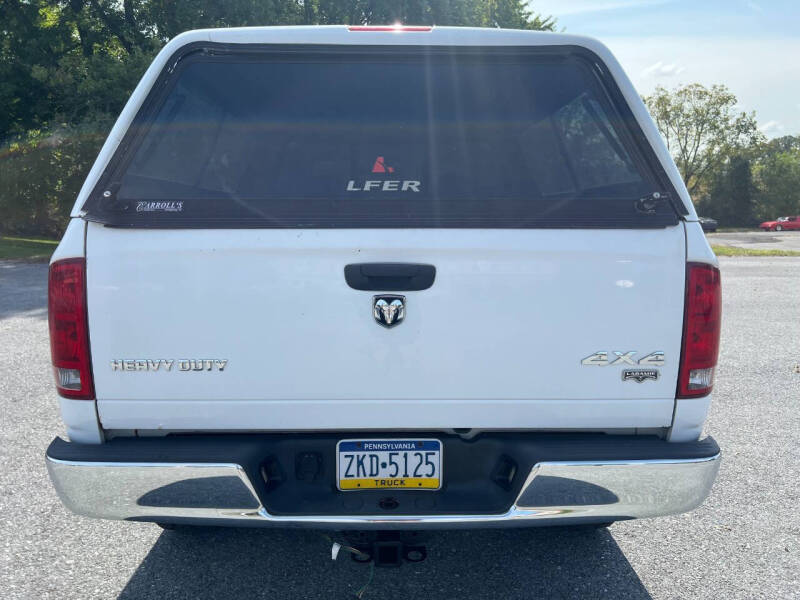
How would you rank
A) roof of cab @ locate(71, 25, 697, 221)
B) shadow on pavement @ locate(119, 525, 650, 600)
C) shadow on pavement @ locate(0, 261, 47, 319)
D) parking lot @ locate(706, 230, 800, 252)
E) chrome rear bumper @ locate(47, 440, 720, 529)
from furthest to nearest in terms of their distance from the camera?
parking lot @ locate(706, 230, 800, 252) < shadow on pavement @ locate(0, 261, 47, 319) < shadow on pavement @ locate(119, 525, 650, 600) < roof of cab @ locate(71, 25, 697, 221) < chrome rear bumper @ locate(47, 440, 720, 529)

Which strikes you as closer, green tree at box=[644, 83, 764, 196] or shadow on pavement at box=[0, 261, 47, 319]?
shadow on pavement at box=[0, 261, 47, 319]

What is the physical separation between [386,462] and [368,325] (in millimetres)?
480

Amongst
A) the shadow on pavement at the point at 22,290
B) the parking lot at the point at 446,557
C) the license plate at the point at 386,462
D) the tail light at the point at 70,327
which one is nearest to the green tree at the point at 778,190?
the shadow on pavement at the point at 22,290

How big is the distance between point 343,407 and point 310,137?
3.50 ft

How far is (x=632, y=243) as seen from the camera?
8.02 feet

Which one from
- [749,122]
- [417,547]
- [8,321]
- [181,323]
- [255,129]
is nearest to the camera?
[181,323]

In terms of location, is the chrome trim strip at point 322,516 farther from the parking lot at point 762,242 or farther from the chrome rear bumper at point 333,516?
the parking lot at point 762,242

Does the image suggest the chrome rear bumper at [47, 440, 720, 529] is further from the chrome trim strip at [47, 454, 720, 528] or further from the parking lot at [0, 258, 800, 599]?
the parking lot at [0, 258, 800, 599]

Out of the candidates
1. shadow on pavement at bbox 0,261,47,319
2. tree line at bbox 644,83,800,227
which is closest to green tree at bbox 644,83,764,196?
tree line at bbox 644,83,800,227

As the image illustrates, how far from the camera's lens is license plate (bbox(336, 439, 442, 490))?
2.49 meters

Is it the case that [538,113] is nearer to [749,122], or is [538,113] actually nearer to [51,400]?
[51,400]

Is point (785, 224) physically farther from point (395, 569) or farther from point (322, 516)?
point (322, 516)

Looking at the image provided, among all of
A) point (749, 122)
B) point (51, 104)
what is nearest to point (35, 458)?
point (51, 104)

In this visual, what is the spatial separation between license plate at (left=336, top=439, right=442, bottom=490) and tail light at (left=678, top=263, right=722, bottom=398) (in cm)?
88
